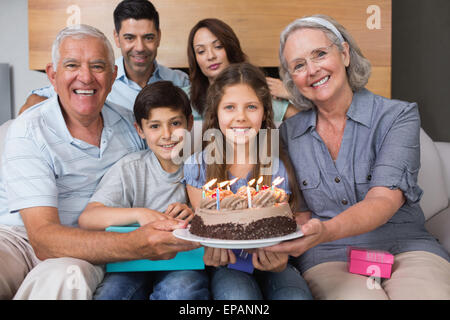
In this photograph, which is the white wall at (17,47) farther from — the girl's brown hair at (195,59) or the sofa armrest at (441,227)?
the sofa armrest at (441,227)

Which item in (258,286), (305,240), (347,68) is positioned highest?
(347,68)

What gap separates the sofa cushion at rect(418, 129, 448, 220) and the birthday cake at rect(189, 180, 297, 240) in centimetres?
121

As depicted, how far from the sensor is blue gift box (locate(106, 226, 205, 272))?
4.93ft

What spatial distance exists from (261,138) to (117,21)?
4.19 feet

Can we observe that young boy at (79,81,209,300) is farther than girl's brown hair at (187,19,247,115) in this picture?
No

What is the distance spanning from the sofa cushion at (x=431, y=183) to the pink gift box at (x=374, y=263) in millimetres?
826

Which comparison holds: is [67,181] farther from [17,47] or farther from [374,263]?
[17,47]

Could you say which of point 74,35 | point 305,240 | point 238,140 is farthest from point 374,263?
point 74,35

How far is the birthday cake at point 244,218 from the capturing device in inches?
49.8

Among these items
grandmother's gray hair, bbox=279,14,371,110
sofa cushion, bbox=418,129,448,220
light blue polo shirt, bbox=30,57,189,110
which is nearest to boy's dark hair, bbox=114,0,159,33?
light blue polo shirt, bbox=30,57,189,110

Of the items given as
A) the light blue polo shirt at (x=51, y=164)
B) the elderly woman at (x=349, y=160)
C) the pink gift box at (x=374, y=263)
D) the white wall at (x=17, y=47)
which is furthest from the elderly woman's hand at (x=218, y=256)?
the white wall at (x=17, y=47)

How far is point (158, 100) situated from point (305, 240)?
3.13 feet

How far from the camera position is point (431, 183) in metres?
2.22

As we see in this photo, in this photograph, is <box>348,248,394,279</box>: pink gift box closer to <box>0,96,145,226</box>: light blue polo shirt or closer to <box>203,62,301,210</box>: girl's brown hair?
<box>203,62,301,210</box>: girl's brown hair
